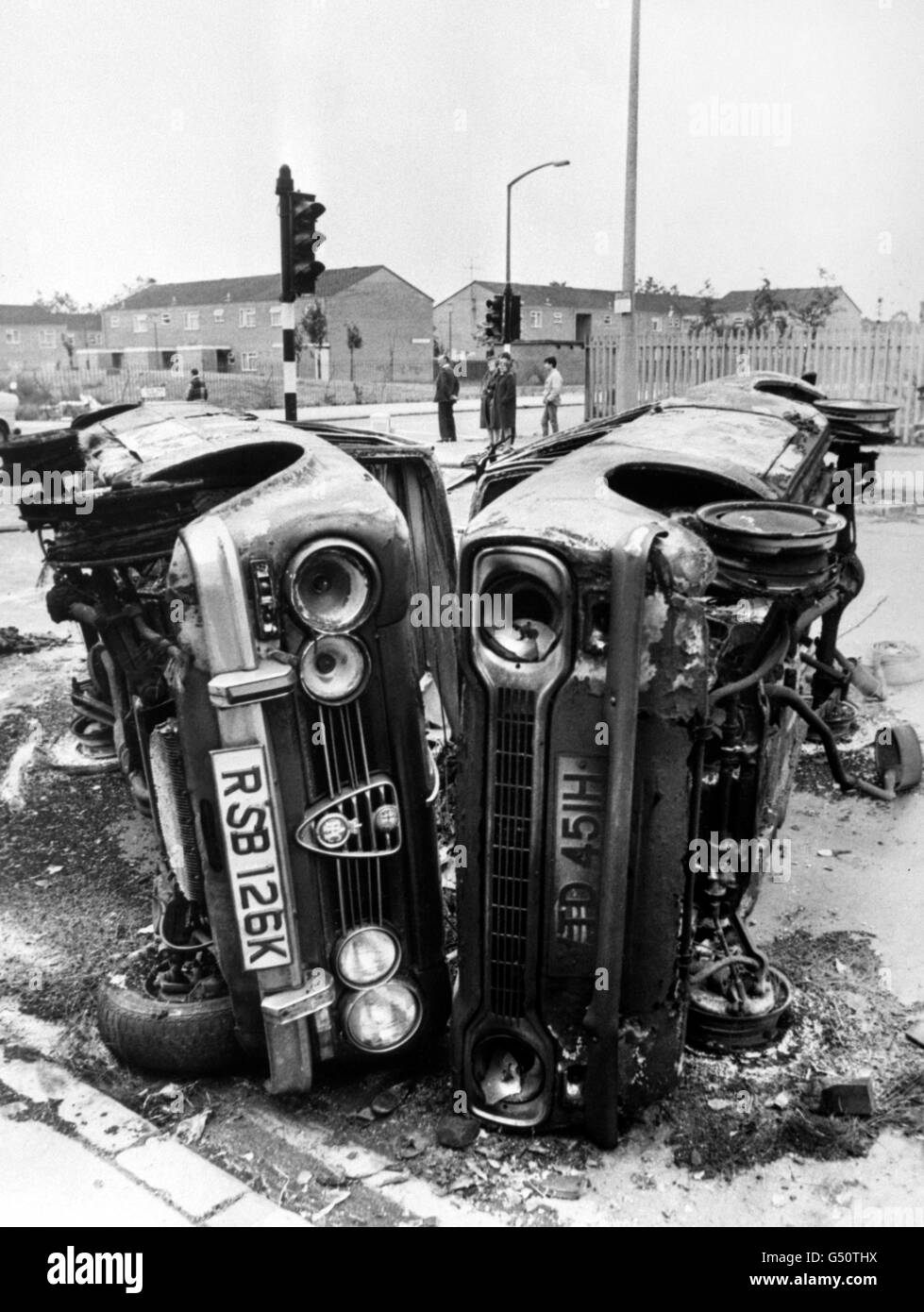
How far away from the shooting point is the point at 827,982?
14.0ft

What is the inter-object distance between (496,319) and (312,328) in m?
35.9

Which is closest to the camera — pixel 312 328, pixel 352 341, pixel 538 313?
pixel 312 328

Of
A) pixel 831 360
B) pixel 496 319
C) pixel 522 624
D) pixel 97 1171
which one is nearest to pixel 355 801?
pixel 522 624

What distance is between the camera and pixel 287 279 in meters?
10.4

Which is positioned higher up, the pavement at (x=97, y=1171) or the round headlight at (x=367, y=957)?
the round headlight at (x=367, y=957)

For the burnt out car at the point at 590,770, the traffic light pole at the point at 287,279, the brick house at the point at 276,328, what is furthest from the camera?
the brick house at the point at 276,328

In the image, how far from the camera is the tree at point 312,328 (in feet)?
175

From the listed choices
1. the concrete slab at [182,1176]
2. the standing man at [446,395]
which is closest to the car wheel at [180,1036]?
the concrete slab at [182,1176]

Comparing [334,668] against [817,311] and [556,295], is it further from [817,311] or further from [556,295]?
[556,295]

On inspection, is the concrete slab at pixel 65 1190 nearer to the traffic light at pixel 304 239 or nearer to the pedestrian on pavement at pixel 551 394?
the traffic light at pixel 304 239

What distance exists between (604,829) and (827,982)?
1.57m

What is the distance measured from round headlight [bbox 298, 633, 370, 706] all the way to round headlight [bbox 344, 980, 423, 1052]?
2.85 feet
